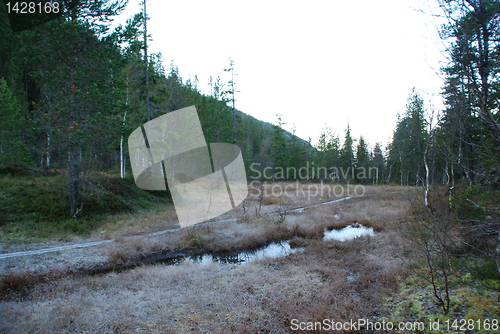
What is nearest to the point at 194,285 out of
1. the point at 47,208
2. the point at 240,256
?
the point at 240,256

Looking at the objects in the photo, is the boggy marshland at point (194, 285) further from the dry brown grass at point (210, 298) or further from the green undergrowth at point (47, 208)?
the green undergrowth at point (47, 208)

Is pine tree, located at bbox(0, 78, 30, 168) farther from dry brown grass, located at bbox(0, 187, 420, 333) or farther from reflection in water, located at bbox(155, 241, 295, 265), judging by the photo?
reflection in water, located at bbox(155, 241, 295, 265)

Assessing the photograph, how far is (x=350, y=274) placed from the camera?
8.51m

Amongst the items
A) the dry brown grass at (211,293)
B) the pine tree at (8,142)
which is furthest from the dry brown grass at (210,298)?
the pine tree at (8,142)

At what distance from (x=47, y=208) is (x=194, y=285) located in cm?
1042

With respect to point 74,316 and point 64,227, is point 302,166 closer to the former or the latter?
point 64,227

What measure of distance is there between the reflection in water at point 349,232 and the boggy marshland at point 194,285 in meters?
1.16

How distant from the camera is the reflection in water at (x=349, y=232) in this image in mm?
13566

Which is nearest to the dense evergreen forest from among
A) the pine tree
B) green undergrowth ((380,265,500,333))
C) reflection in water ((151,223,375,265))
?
the pine tree

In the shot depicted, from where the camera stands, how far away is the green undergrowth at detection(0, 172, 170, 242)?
38.3 ft

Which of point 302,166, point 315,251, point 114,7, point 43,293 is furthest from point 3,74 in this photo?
point 302,166

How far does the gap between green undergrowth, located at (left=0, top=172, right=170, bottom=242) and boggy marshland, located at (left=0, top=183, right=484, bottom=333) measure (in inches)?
58.3

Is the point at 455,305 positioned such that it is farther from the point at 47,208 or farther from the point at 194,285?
the point at 47,208

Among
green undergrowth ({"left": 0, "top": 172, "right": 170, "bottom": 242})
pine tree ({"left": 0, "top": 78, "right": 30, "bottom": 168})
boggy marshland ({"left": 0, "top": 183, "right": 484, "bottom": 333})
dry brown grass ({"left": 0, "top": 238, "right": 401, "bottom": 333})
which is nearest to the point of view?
dry brown grass ({"left": 0, "top": 238, "right": 401, "bottom": 333})
